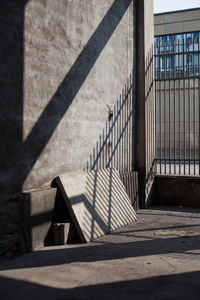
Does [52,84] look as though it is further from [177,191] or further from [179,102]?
[179,102]

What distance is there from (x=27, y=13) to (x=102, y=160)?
3.50m

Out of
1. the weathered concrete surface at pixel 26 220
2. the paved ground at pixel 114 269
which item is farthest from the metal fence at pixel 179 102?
the weathered concrete surface at pixel 26 220

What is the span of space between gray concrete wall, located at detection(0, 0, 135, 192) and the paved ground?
4.25 feet

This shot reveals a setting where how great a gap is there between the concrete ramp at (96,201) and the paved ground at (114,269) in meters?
0.30

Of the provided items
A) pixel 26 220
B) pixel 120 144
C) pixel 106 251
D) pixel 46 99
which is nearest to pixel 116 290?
pixel 106 251

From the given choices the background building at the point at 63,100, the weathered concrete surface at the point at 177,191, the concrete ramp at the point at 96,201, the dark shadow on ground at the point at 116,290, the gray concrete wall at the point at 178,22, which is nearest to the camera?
the dark shadow on ground at the point at 116,290

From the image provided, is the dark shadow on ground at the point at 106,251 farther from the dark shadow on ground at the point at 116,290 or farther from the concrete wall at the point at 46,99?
the dark shadow on ground at the point at 116,290

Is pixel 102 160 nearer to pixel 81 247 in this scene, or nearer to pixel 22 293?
pixel 81 247

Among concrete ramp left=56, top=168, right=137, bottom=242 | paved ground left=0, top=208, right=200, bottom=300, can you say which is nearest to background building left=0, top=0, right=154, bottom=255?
concrete ramp left=56, top=168, right=137, bottom=242

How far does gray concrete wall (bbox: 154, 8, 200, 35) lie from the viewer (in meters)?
21.9

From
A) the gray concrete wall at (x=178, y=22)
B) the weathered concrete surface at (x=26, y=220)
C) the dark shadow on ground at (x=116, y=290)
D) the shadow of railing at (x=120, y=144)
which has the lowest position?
the dark shadow on ground at (x=116, y=290)

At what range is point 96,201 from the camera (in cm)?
686

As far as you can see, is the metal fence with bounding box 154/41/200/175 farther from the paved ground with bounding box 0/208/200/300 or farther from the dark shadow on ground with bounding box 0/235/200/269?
the paved ground with bounding box 0/208/200/300

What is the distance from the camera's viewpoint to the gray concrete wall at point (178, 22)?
21891 mm
